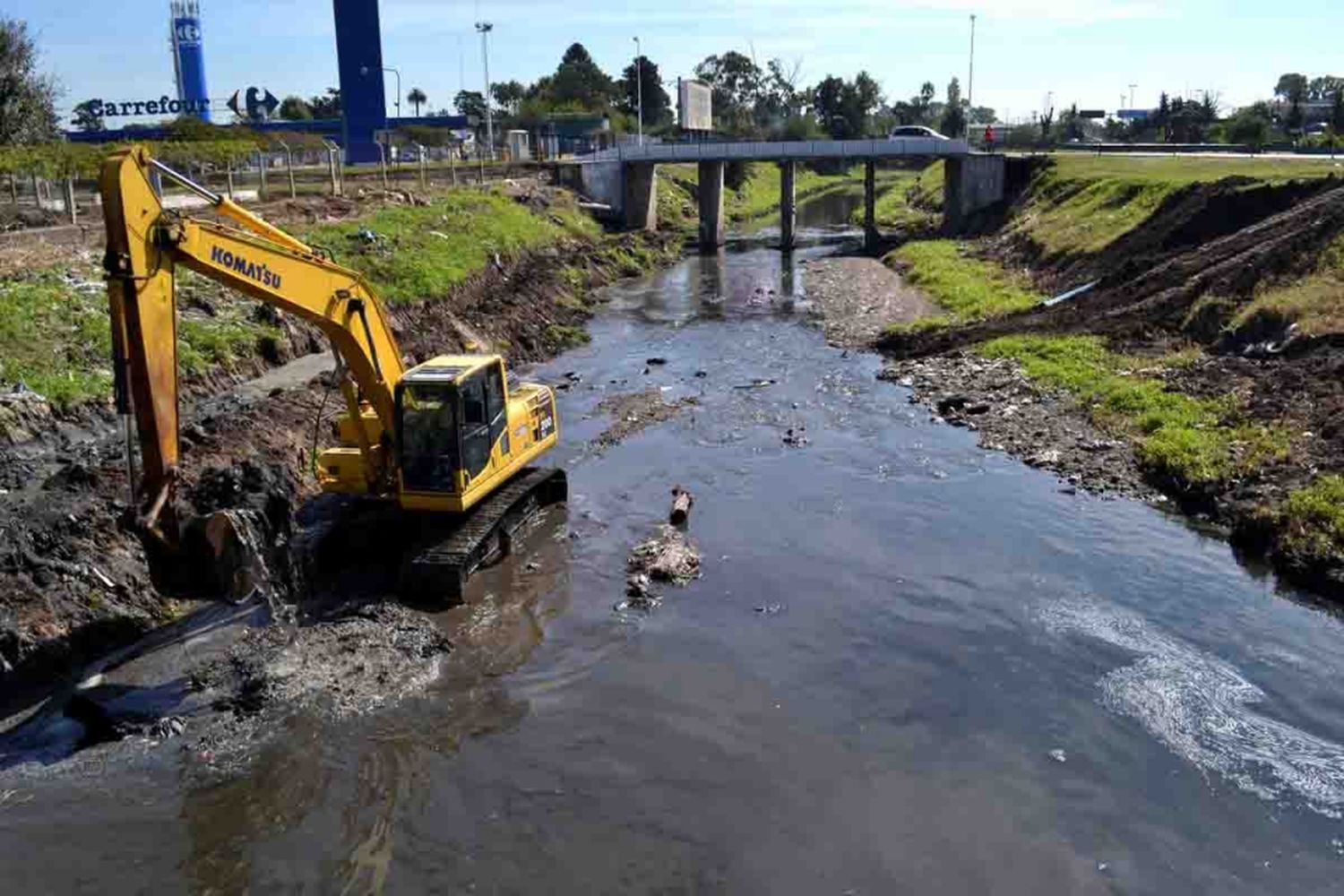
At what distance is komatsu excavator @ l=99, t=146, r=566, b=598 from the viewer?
11477 millimetres

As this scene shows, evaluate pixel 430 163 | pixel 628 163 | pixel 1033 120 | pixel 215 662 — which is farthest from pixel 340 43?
pixel 1033 120

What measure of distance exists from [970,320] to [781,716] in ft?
77.0

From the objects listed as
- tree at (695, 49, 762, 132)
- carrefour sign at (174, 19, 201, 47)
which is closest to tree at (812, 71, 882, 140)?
tree at (695, 49, 762, 132)

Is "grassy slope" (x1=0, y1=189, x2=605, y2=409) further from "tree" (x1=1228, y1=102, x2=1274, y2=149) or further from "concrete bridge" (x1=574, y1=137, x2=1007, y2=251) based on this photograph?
"tree" (x1=1228, y1=102, x2=1274, y2=149)

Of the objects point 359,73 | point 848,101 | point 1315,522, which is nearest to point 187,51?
point 359,73

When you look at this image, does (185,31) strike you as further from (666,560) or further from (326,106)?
(666,560)

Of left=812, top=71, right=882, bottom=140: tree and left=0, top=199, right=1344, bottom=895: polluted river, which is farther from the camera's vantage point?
left=812, top=71, right=882, bottom=140: tree

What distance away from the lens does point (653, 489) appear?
20.3 metres

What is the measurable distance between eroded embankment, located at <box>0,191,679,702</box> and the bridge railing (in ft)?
84.0

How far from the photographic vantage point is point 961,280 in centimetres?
4116

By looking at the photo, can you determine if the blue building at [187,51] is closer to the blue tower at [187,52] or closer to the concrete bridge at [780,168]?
the blue tower at [187,52]

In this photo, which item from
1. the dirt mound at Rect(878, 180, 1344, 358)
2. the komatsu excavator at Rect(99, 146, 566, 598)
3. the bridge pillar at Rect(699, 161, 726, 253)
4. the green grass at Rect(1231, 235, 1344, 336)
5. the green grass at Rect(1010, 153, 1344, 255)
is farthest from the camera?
the bridge pillar at Rect(699, 161, 726, 253)

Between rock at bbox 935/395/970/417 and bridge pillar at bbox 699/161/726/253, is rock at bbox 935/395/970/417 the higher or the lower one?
the lower one

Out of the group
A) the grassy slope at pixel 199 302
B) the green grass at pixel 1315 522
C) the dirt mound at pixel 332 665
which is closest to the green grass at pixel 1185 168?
the green grass at pixel 1315 522
